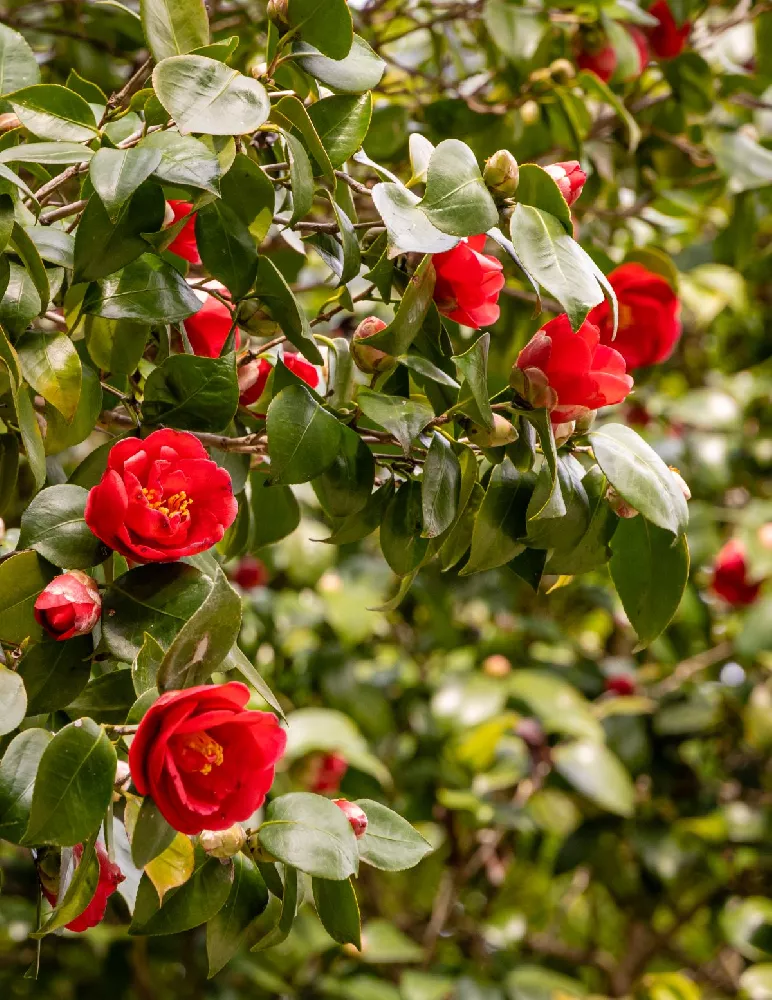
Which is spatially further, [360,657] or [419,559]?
[360,657]

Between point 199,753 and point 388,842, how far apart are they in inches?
6.2

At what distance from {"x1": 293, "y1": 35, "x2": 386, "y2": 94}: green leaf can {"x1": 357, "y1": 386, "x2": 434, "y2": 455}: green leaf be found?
0.15 meters

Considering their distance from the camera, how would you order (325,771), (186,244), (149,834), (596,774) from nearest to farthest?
1. (149,834)
2. (186,244)
3. (325,771)
4. (596,774)

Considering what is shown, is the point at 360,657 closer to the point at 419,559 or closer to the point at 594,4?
the point at 594,4

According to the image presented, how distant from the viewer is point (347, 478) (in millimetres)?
667

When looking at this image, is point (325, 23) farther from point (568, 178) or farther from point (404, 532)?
point (404, 532)

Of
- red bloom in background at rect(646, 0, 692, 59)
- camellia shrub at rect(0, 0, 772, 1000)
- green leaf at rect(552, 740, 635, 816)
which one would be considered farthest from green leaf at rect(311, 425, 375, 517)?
green leaf at rect(552, 740, 635, 816)

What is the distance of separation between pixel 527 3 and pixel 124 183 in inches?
31.3

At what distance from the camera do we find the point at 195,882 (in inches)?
23.0

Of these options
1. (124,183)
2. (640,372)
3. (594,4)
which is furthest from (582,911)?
(124,183)

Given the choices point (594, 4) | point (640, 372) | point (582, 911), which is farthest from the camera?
point (582, 911)

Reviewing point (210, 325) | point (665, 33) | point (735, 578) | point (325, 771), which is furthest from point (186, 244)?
point (735, 578)

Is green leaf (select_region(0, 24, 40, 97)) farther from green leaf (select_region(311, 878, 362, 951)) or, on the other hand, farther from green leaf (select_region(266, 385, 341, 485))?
green leaf (select_region(311, 878, 362, 951))

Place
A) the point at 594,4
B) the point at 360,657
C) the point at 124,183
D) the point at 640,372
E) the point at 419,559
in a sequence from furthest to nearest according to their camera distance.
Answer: the point at 360,657 → the point at 640,372 → the point at 594,4 → the point at 419,559 → the point at 124,183
